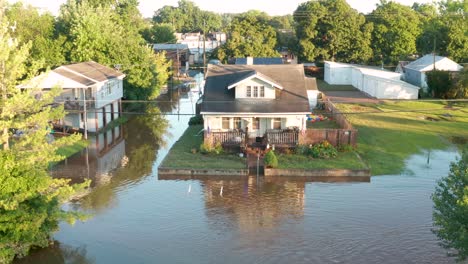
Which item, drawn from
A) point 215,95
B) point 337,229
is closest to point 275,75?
point 215,95

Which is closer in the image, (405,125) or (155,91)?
(405,125)

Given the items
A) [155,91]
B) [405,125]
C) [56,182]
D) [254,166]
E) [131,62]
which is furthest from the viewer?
[155,91]

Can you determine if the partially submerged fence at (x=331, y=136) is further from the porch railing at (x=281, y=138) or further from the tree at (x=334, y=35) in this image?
the tree at (x=334, y=35)

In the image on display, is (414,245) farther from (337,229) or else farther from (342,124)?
(342,124)

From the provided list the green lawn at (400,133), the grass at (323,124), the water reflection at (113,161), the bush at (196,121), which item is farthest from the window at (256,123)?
the bush at (196,121)

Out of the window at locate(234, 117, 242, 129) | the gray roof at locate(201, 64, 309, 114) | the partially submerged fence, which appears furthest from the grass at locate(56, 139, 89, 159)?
the partially submerged fence

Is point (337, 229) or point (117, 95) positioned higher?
point (117, 95)
